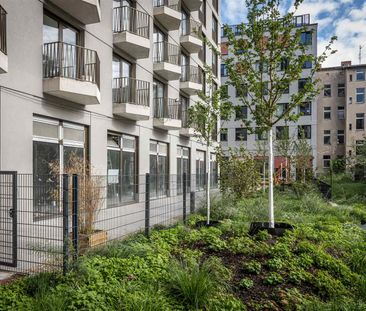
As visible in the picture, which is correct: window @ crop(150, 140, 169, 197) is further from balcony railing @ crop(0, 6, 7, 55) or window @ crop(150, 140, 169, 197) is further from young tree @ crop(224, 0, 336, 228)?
balcony railing @ crop(0, 6, 7, 55)

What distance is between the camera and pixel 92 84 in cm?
953

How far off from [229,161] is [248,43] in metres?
6.37

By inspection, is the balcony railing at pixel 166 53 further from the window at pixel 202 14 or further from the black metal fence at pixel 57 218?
the black metal fence at pixel 57 218

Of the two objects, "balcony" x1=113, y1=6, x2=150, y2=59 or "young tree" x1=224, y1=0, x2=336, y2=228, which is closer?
"young tree" x1=224, y1=0, x2=336, y2=228

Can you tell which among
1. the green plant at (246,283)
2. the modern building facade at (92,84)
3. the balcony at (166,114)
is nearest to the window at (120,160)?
the modern building facade at (92,84)

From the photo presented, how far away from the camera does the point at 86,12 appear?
9719 millimetres

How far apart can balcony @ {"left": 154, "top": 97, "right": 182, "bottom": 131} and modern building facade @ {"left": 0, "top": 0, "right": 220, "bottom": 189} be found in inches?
1.9

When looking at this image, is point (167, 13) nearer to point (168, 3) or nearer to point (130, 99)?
point (168, 3)

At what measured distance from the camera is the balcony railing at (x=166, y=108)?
15758 millimetres

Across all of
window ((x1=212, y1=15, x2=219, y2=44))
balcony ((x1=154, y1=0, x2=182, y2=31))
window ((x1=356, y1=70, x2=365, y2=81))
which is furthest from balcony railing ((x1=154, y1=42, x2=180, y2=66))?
window ((x1=356, y1=70, x2=365, y2=81))

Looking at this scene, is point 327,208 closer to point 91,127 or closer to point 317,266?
point 317,266

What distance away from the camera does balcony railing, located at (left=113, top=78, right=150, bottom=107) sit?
1236 cm

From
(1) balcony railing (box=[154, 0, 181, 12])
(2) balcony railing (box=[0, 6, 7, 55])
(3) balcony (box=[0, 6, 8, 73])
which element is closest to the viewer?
(3) balcony (box=[0, 6, 8, 73])

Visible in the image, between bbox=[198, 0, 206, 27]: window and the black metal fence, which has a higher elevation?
bbox=[198, 0, 206, 27]: window
